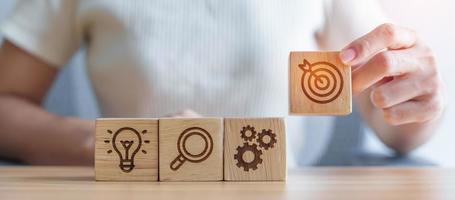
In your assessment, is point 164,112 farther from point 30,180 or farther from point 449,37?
point 449,37

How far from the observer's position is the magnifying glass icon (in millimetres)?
776

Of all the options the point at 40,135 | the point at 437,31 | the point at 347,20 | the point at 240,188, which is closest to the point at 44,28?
the point at 40,135

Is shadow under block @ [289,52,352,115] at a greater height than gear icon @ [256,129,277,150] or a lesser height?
greater

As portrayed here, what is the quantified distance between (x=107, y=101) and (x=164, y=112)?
14 cm

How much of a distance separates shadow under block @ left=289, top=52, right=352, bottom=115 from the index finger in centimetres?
1

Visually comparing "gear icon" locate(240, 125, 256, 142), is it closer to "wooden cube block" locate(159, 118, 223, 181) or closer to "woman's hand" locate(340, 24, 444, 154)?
"wooden cube block" locate(159, 118, 223, 181)

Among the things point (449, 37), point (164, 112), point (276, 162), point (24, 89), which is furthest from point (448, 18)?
point (276, 162)

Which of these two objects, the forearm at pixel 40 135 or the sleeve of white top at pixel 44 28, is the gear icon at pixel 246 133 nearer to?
the forearm at pixel 40 135

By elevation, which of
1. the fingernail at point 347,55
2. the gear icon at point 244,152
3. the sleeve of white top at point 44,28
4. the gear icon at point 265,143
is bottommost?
the gear icon at point 244,152

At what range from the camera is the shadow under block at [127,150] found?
2.58ft

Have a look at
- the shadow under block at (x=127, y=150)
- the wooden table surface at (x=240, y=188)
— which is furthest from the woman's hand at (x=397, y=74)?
the shadow under block at (x=127, y=150)

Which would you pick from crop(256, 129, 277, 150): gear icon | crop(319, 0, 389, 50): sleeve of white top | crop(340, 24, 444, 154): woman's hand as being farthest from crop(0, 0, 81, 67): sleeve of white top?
crop(256, 129, 277, 150): gear icon

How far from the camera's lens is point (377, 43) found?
91 centimetres

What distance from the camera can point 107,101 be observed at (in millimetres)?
1415
